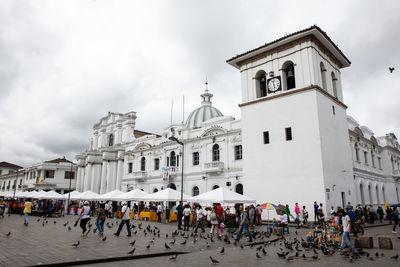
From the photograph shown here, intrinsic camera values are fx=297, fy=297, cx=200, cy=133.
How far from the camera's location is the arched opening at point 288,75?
23.7 meters

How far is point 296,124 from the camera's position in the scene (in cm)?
2197

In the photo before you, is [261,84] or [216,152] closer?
[261,84]

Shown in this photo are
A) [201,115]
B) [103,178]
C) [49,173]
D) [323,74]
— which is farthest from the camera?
[49,173]

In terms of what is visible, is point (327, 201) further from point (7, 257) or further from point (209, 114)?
point (209, 114)

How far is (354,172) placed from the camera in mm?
26328

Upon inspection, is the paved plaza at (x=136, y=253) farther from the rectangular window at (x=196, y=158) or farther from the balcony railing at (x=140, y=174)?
the balcony railing at (x=140, y=174)

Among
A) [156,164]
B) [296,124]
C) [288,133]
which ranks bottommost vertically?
[156,164]

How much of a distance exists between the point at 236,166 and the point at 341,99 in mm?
11140

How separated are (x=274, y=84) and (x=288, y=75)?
60.0 inches

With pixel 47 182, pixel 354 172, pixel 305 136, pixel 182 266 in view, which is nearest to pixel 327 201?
pixel 305 136

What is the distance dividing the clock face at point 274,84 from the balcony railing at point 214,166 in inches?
356

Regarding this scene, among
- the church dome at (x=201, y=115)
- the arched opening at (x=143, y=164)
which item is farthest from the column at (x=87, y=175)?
the church dome at (x=201, y=115)

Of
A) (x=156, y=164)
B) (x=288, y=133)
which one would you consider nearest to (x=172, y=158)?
(x=156, y=164)

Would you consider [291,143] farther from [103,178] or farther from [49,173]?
[49,173]
